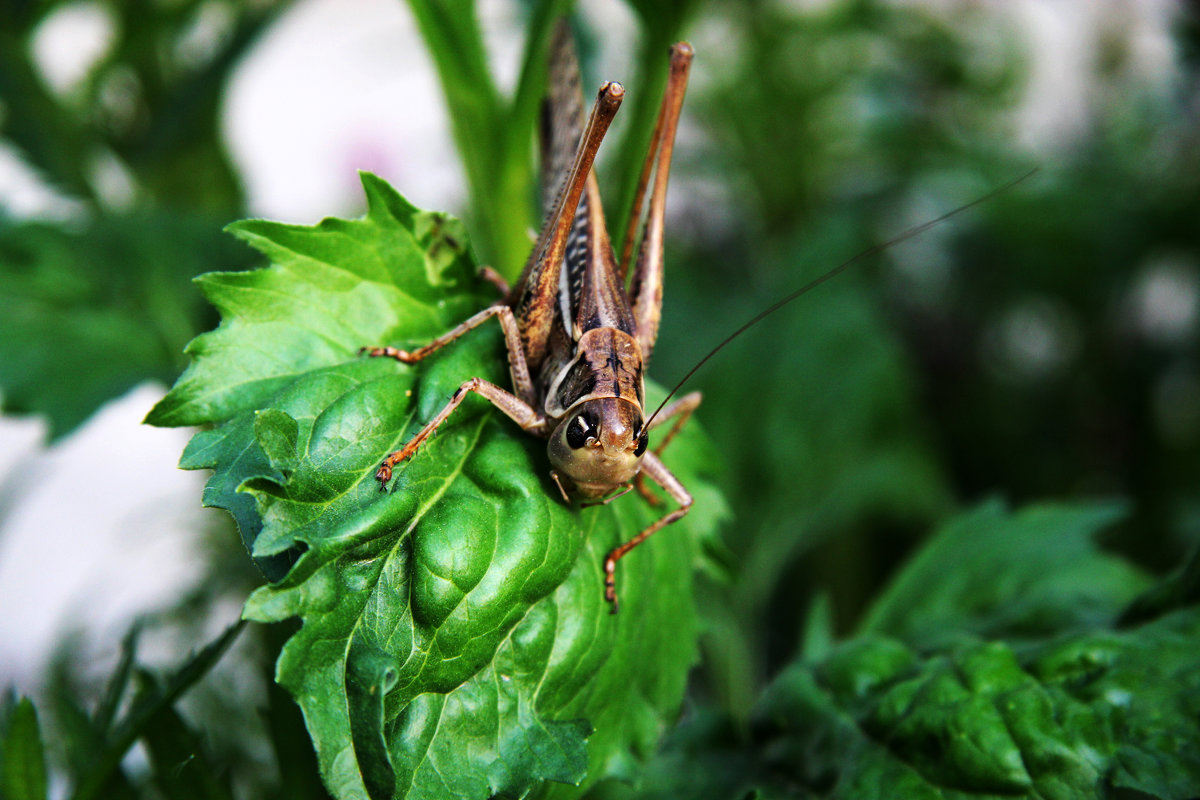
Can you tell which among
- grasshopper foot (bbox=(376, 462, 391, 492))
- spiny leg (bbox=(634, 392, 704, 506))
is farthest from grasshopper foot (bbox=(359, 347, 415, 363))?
spiny leg (bbox=(634, 392, 704, 506))

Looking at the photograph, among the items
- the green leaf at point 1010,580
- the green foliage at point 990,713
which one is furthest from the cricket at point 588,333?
the green leaf at point 1010,580

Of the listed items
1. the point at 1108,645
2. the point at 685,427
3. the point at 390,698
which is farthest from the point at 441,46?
the point at 1108,645

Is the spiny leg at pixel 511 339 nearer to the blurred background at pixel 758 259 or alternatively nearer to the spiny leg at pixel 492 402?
the spiny leg at pixel 492 402

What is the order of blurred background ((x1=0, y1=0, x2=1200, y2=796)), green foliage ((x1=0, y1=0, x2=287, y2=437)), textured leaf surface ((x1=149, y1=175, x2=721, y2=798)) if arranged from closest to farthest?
textured leaf surface ((x1=149, y1=175, x2=721, y2=798)) < green foliage ((x1=0, y1=0, x2=287, y2=437)) < blurred background ((x1=0, y1=0, x2=1200, y2=796))

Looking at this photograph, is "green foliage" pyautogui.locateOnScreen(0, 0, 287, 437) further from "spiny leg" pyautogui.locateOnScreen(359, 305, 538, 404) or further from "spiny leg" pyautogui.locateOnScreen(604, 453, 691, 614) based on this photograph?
"spiny leg" pyautogui.locateOnScreen(604, 453, 691, 614)

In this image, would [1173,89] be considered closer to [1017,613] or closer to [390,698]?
[1017,613]
